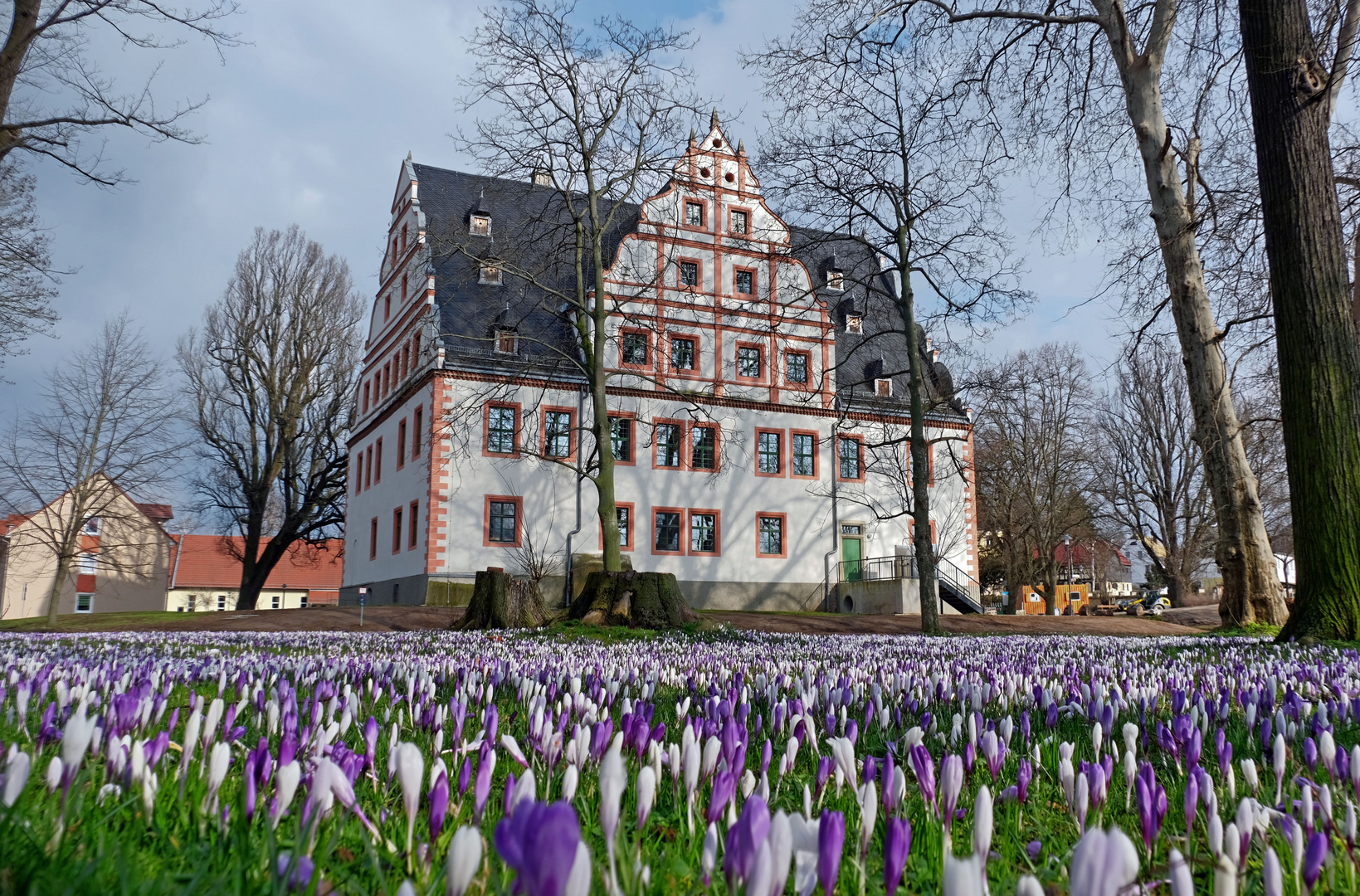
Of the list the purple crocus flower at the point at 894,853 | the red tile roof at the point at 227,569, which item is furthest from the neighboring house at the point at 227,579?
the purple crocus flower at the point at 894,853

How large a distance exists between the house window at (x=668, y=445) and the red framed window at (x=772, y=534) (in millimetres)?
4185

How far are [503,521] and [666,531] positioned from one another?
6.30 metres

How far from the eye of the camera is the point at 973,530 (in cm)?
3991

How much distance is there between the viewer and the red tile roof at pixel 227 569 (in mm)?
65938

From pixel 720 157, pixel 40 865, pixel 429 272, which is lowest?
pixel 40 865

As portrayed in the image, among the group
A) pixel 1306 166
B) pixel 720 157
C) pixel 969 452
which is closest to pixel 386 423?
pixel 720 157

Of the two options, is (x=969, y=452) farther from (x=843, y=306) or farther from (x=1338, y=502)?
(x=1338, y=502)

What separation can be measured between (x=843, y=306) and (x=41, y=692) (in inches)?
1574

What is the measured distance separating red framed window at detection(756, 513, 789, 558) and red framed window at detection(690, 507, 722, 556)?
67.8 inches

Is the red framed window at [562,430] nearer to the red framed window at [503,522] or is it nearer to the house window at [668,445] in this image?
the red framed window at [503,522]

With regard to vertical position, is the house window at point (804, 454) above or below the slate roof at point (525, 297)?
below

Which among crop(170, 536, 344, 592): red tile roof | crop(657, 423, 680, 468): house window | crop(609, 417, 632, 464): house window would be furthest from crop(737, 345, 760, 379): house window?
crop(170, 536, 344, 592): red tile roof

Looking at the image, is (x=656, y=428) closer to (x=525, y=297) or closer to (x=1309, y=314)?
(x=525, y=297)

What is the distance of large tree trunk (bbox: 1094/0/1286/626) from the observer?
14555 mm
